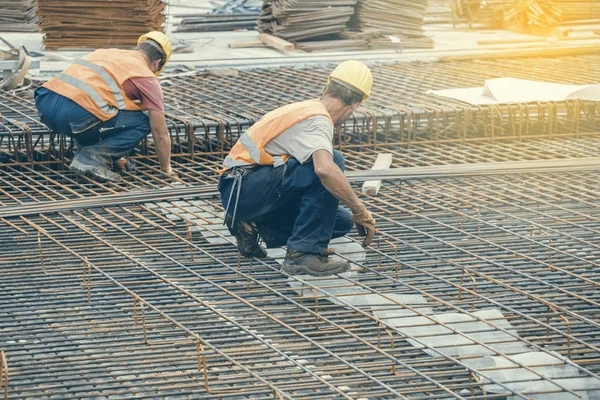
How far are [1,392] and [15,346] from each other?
1.66ft

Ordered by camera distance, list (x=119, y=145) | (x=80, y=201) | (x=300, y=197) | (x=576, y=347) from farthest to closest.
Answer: (x=119, y=145) → (x=80, y=201) → (x=300, y=197) → (x=576, y=347)

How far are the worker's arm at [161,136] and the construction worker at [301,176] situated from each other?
1282 millimetres

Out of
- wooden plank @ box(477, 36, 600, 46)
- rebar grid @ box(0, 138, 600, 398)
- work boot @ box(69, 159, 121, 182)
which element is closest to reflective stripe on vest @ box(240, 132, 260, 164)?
rebar grid @ box(0, 138, 600, 398)

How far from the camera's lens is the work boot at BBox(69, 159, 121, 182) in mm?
6074

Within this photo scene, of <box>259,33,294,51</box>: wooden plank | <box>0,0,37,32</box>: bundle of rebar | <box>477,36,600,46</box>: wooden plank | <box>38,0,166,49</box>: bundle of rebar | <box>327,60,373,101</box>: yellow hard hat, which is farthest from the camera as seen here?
<box>0,0,37,32</box>: bundle of rebar

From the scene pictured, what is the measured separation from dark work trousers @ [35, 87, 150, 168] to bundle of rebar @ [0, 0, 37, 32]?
5.83m

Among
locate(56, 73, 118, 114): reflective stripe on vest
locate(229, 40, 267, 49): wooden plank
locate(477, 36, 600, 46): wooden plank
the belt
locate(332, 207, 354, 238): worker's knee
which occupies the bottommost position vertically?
locate(332, 207, 354, 238): worker's knee

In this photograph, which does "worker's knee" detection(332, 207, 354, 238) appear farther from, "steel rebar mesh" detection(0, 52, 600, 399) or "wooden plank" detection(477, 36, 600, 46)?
"wooden plank" detection(477, 36, 600, 46)

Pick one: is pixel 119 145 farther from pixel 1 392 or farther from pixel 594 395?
pixel 594 395

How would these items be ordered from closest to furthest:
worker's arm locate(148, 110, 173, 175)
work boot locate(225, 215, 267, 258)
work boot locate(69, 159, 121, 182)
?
work boot locate(225, 215, 267, 258) < worker's arm locate(148, 110, 173, 175) < work boot locate(69, 159, 121, 182)

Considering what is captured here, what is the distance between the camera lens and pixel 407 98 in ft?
24.7

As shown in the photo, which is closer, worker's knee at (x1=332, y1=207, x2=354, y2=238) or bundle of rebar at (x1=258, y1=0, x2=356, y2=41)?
worker's knee at (x1=332, y1=207, x2=354, y2=238)

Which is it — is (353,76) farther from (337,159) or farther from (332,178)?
(332,178)

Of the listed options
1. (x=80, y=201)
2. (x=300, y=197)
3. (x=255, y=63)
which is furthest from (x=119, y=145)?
(x=255, y=63)
